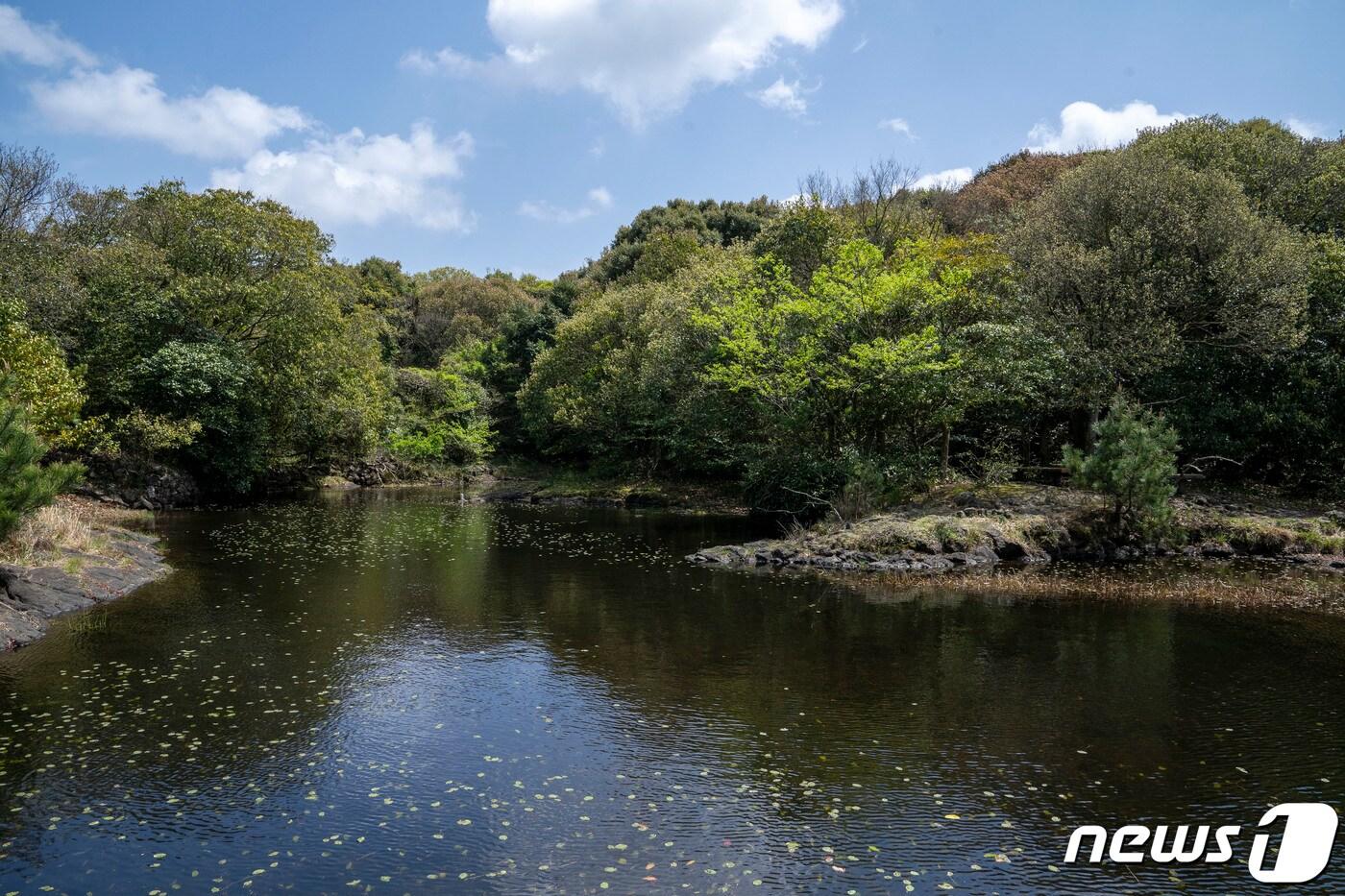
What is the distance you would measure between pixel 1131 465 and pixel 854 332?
1092 cm

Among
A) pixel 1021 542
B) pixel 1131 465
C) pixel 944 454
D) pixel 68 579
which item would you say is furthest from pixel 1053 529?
pixel 68 579

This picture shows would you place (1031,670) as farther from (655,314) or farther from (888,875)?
(655,314)

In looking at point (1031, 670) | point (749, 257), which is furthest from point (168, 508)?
point (1031, 670)

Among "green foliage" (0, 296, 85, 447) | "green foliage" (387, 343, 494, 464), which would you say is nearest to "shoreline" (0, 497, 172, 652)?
"green foliage" (0, 296, 85, 447)

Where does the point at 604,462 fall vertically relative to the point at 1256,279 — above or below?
below

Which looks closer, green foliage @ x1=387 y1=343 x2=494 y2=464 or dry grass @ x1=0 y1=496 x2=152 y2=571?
dry grass @ x1=0 y1=496 x2=152 y2=571

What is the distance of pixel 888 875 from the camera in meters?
7.57

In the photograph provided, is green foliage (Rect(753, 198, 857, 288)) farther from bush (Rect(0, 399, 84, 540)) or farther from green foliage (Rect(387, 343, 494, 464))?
green foliage (Rect(387, 343, 494, 464))

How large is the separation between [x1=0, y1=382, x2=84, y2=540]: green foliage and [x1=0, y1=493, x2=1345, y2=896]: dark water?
2.56m

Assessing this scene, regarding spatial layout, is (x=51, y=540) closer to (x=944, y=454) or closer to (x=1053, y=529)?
(x=1053, y=529)

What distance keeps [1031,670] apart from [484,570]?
49.7ft

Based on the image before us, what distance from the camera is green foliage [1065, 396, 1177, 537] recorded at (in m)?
23.4

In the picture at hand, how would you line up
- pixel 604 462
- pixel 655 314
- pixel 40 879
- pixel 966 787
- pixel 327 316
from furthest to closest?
1. pixel 604 462
2. pixel 655 314
3. pixel 327 316
4. pixel 966 787
5. pixel 40 879

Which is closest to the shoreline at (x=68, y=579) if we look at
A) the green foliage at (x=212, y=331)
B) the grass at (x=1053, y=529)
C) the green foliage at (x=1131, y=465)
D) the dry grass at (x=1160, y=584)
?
the green foliage at (x=212, y=331)
